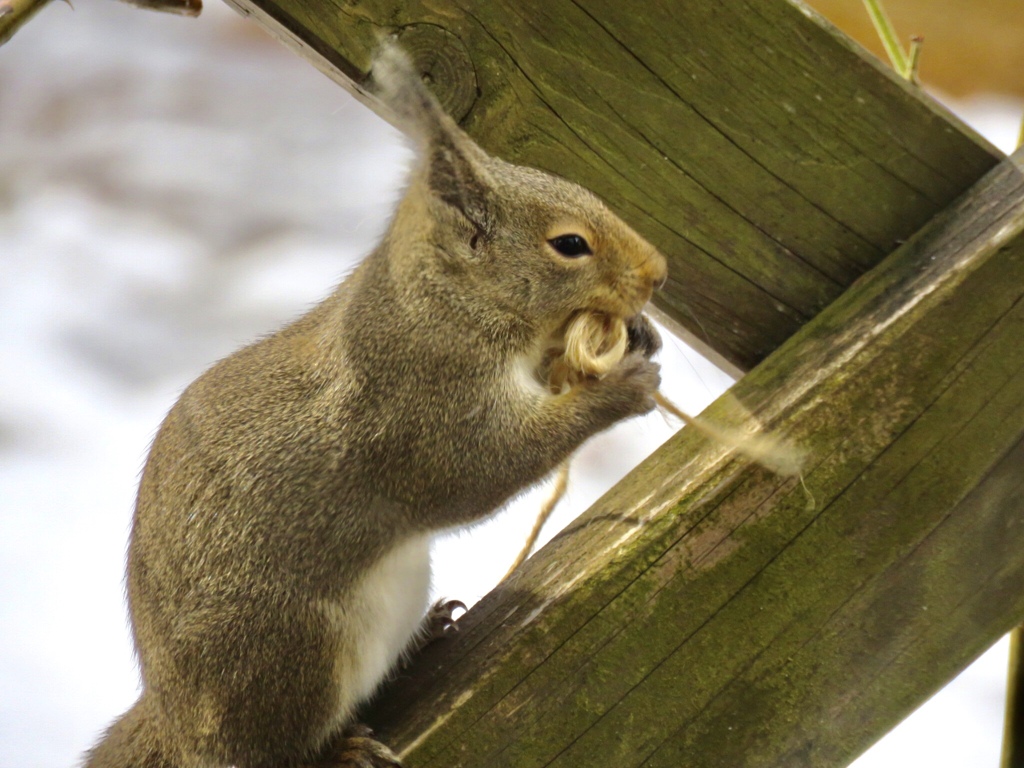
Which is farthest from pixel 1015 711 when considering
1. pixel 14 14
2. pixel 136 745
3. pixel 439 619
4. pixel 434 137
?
pixel 14 14

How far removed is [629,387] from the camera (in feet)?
5.78

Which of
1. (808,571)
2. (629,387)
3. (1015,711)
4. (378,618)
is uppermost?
(629,387)

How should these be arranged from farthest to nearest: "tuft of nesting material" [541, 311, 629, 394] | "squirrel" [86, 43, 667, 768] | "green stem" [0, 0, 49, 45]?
"tuft of nesting material" [541, 311, 629, 394]
"squirrel" [86, 43, 667, 768]
"green stem" [0, 0, 49, 45]

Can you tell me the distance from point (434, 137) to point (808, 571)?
2.46 feet

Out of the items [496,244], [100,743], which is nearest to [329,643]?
[100,743]

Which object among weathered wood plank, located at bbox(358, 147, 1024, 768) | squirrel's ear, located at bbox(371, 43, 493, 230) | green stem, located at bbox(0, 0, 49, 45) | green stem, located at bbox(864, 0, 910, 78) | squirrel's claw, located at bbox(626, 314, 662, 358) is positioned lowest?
weathered wood plank, located at bbox(358, 147, 1024, 768)

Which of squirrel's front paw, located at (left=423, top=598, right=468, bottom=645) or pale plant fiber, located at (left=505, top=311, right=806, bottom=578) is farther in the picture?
squirrel's front paw, located at (left=423, top=598, right=468, bottom=645)

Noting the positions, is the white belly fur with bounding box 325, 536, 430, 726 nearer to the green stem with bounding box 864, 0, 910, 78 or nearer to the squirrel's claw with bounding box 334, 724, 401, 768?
the squirrel's claw with bounding box 334, 724, 401, 768

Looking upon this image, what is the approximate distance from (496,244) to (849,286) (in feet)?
1.80

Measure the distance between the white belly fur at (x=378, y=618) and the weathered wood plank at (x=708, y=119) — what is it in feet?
2.03

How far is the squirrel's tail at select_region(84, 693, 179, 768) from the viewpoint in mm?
1678

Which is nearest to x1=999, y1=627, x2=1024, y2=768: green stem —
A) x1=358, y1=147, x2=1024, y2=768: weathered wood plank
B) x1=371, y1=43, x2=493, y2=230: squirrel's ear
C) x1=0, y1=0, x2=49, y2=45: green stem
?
x1=358, y1=147, x2=1024, y2=768: weathered wood plank

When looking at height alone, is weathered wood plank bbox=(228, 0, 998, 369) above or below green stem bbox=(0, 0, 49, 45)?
below

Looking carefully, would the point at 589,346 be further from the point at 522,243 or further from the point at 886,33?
the point at 886,33
